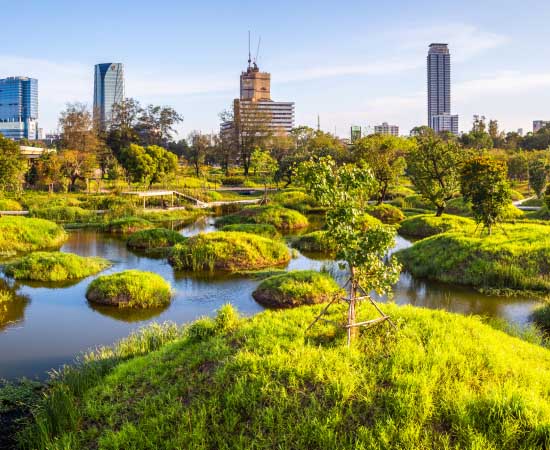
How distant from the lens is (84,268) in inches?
883

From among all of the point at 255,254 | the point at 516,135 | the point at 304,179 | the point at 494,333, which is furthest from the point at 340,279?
the point at 516,135

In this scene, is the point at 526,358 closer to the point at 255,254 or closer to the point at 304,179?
the point at 304,179

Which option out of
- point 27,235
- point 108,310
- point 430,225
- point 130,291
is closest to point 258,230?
point 430,225

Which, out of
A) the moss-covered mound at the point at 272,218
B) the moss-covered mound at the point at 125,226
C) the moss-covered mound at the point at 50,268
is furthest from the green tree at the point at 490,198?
the moss-covered mound at the point at 125,226

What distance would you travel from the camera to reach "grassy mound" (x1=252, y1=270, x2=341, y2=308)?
18000 millimetres

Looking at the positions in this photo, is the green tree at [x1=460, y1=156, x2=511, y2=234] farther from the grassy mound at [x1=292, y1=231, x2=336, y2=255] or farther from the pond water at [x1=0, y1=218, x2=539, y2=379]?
the grassy mound at [x1=292, y1=231, x2=336, y2=255]

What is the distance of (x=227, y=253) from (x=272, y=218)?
15332 millimetres

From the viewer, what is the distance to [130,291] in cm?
1811

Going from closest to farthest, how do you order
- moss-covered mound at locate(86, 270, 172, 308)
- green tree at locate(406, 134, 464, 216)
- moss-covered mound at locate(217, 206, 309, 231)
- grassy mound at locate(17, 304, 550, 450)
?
grassy mound at locate(17, 304, 550, 450)
moss-covered mound at locate(86, 270, 172, 308)
green tree at locate(406, 134, 464, 216)
moss-covered mound at locate(217, 206, 309, 231)

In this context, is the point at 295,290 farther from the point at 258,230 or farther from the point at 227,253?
the point at 258,230

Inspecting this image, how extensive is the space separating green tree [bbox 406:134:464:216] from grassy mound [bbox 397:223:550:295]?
13797 mm

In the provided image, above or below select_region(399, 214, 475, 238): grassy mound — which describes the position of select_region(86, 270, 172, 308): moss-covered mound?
below

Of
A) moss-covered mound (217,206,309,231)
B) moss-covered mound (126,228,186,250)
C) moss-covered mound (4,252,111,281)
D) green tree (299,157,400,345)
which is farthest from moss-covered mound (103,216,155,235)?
green tree (299,157,400,345)

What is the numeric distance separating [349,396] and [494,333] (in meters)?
5.04
